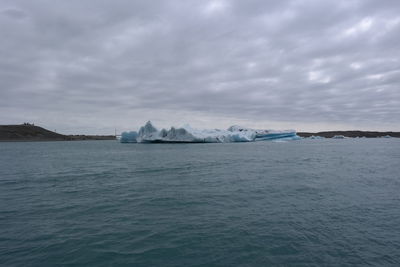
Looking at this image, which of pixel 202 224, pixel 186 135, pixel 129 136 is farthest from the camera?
pixel 129 136

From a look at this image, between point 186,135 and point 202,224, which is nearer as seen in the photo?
point 202,224

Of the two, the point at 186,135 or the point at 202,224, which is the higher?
the point at 186,135

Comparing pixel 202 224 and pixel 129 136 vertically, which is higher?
pixel 129 136

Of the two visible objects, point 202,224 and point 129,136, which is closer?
point 202,224

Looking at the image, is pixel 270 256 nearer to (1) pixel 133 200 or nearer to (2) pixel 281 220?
(2) pixel 281 220

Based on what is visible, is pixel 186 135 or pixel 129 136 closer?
pixel 186 135

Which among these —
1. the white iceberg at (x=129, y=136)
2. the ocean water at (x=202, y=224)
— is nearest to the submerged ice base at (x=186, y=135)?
the white iceberg at (x=129, y=136)

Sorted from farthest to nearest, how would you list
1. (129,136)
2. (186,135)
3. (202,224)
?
(129,136), (186,135), (202,224)

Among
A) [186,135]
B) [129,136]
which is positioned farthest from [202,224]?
[129,136]

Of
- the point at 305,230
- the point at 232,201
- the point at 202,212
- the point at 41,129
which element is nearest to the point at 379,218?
the point at 305,230

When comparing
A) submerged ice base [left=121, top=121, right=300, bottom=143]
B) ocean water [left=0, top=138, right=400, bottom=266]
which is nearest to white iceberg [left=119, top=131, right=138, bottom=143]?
submerged ice base [left=121, top=121, right=300, bottom=143]

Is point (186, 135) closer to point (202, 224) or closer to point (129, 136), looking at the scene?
point (129, 136)

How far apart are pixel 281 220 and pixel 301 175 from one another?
732 cm

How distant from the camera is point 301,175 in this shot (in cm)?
1278
